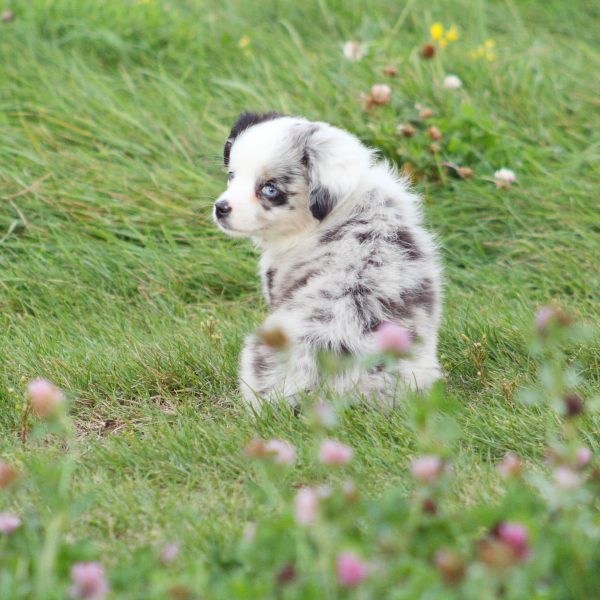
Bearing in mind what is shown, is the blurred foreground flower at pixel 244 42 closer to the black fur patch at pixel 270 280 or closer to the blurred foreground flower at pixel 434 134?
the blurred foreground flower at pixel 434 134

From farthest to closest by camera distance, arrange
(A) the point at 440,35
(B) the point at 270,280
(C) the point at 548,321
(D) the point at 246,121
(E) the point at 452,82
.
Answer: (A) the point at 440,35 → (E) the point at 452,82 → (D) the point at 246,121 → (B) the point at 270,280 → (C) the point at 548,321

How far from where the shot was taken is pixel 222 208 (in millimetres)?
3943

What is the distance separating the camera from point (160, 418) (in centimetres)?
371

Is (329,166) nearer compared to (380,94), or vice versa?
(329,166)

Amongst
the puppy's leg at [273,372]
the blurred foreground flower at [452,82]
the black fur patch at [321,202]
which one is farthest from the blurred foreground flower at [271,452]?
the blurred foreground flower at [452,82]

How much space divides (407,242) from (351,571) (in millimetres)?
1930

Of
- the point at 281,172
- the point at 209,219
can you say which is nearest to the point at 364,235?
the point at 281,172

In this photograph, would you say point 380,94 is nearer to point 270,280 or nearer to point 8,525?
point 270,280

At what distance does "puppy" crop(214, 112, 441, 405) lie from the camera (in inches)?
137

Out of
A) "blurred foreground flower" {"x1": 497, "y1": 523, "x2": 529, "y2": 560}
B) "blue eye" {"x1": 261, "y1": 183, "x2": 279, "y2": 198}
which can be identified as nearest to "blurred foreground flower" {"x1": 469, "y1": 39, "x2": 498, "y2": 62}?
"blue eye" {"x1": 261, "y1": 183, "x2": 279, "y2": 198}

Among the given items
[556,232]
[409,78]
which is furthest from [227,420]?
[409,78]

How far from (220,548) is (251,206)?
161cm

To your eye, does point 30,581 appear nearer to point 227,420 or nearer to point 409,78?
point 227,420

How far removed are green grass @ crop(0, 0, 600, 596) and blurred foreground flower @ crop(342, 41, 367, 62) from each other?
0.21 feet
